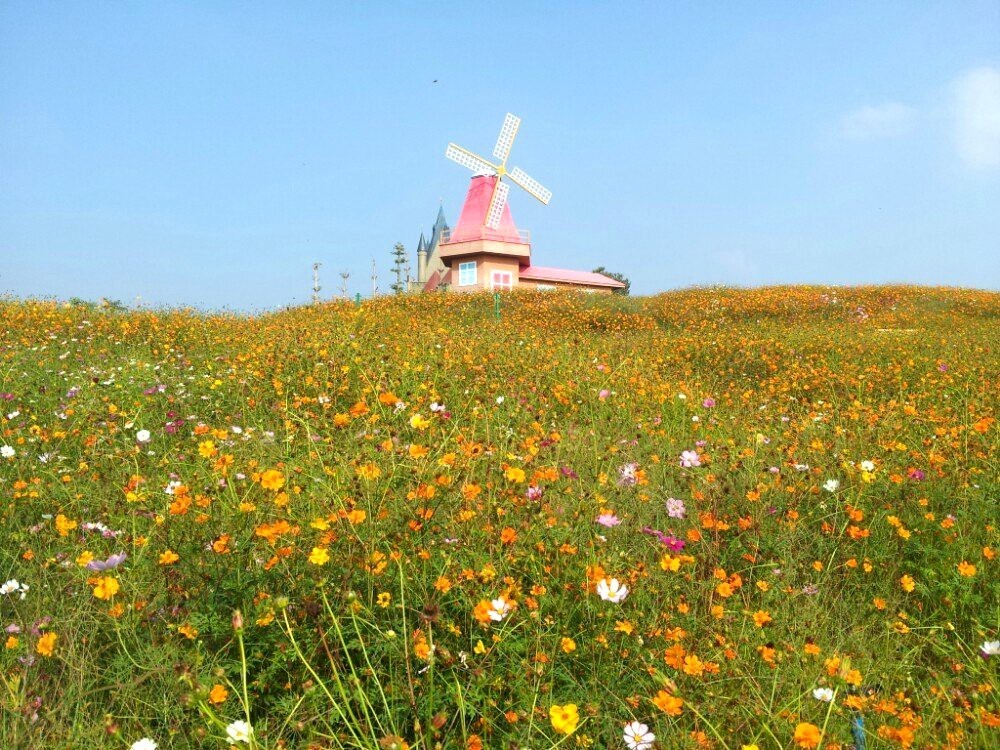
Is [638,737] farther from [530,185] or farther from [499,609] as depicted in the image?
[530,185]

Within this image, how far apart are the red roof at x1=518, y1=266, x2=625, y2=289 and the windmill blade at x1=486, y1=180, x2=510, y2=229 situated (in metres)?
2.82

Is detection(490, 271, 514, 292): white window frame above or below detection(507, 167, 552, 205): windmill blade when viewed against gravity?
below

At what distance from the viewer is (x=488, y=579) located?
7.15 ft

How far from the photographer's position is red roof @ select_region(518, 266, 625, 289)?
31.1 metres

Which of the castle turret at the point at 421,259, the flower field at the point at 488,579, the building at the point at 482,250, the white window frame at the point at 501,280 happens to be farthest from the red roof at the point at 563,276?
the flower field at the point at 488,579

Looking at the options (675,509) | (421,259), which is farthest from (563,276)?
(675,509)

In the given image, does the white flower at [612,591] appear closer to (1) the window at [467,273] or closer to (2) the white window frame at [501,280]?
(2) the white window frame at [501,280]

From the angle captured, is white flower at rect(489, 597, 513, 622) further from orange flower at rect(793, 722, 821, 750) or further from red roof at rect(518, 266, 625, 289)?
red roof at rect(518, 266, 625, 289)

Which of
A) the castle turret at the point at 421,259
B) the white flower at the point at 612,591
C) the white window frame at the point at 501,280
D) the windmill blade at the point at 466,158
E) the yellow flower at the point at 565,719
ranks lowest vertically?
the yellow flower at the point at 565,719

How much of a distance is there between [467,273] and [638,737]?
27.0 m

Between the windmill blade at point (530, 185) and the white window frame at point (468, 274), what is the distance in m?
5.01

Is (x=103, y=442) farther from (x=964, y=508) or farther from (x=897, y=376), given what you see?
(x=897, y=376)

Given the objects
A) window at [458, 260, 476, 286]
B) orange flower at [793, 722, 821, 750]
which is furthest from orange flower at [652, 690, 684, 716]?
window at [458, 260, 476, 286]

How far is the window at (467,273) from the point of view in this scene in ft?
92.1
